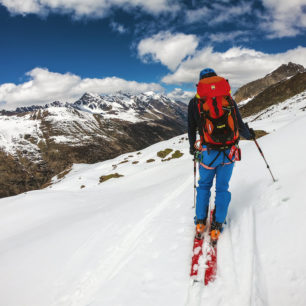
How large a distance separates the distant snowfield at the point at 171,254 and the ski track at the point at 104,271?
0.08 ft

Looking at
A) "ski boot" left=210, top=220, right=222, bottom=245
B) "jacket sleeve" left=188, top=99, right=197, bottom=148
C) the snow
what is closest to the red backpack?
"jacket sleeve" left=188, top=99, right=197, bottom=148

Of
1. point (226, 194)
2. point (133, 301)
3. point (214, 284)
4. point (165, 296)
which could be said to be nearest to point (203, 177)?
point (226, 194)

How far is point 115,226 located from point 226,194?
4.15 m

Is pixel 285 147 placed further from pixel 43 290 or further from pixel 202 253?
pixel 43 290

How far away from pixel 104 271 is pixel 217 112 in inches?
174

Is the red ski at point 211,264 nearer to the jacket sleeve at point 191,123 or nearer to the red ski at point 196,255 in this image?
the red ski at point 196,255

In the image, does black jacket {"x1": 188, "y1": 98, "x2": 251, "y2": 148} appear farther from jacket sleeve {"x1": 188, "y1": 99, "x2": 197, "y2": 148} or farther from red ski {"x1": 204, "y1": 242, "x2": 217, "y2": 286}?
red ski {"x1": 204, "y1": 242, "x2": 217, "y2": 286}

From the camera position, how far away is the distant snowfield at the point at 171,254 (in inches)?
131

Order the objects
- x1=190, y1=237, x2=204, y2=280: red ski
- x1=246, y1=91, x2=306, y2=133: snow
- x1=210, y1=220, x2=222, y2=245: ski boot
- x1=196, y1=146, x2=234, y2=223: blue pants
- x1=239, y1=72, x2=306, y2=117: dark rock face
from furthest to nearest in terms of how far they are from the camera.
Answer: x1=239, y1=72, x2=306, y2=117: dark rock face, x1=246, y1=91, x2=306, y2=133: snow, x1=196, y1=146, x2=234, y2=223: blue pants, x1=210, y1=220, x2=222, y2=245: ski boot, x1=190, y1=237, x2=204, y2=280: red ski

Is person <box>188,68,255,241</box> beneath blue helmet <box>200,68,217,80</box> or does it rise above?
beneath

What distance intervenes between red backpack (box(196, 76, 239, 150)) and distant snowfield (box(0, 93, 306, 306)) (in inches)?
74.9

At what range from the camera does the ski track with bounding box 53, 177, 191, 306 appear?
4219 mm

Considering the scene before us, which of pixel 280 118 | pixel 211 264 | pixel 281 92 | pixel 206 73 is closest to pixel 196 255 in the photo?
pixel 211 264

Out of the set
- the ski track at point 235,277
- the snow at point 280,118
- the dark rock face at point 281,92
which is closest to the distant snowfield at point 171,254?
the ski track at point 235,277
